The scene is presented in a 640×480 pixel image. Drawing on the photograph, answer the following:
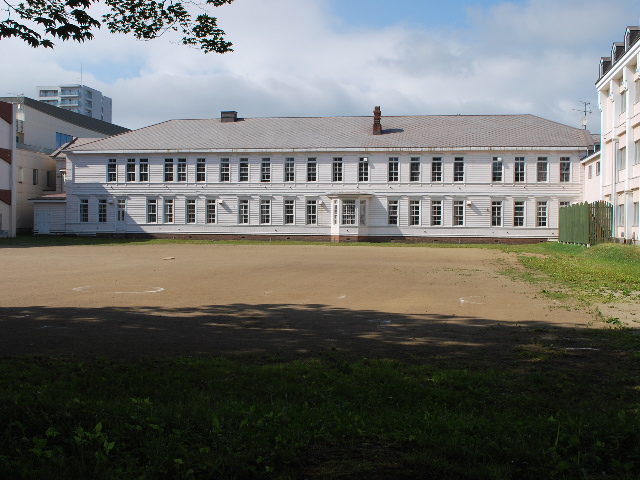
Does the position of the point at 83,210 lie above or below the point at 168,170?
below

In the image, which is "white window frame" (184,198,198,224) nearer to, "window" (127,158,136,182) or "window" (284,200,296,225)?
"window" (127,158,136,182)

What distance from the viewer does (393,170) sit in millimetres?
47094

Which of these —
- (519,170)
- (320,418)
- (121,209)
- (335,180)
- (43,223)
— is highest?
(519,170)

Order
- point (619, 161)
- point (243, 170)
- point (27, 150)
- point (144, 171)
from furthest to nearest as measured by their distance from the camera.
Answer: point (27, 150) < point (144, 171) < point (243, 170) < point (619, 161)

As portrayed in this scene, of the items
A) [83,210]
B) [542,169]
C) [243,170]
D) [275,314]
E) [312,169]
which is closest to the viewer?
[275,314]

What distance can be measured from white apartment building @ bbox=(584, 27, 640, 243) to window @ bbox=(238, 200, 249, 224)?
25482 mm

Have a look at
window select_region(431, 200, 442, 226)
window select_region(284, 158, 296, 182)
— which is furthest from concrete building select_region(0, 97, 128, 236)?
window select_region(431, 200, 442, 226)

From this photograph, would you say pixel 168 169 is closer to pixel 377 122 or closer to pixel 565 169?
pixel 377 122

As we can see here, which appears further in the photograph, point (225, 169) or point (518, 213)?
point (225, 169)

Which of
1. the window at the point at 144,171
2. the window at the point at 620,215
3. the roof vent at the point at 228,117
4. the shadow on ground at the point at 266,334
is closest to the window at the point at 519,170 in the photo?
the window at the point at 620,215

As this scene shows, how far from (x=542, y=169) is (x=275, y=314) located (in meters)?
39.3

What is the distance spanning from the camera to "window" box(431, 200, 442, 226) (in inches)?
1847

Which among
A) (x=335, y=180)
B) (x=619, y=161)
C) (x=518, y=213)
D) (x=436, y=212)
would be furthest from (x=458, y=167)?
(x=619, y=161)

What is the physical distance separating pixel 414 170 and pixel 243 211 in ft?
45.1
